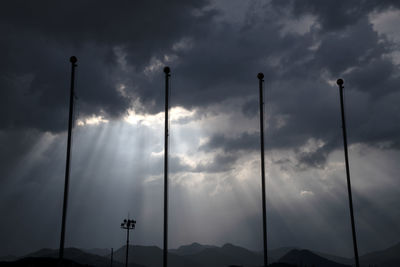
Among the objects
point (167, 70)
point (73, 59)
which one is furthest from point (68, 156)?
point (167, 70)

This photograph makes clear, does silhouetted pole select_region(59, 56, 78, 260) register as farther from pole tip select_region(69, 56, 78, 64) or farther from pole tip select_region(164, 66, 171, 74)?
pole tip select_region(164, 66, 171, 74)

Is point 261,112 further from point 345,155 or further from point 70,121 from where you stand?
point 70,121

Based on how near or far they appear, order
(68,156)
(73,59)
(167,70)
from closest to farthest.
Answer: (68,156)
(73,59)
(167,70)

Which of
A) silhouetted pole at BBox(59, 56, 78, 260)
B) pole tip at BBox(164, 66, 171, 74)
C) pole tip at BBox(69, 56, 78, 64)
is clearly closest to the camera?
silhouetted pole at BBox(59, 56, 78, 260)

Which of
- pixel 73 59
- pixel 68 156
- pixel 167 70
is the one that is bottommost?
pixel 68 156

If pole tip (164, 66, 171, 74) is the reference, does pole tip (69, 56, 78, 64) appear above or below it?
above

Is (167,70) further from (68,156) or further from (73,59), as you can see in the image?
(68,156)

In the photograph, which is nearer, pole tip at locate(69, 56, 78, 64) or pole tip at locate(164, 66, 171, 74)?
pole tip at locate(69, 56, 78, 64)

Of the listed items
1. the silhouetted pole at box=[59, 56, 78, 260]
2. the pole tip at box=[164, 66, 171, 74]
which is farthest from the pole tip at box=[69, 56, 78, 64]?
the pole tip at box=[164, 66, 171, 74]

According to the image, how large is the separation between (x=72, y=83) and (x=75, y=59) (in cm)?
175

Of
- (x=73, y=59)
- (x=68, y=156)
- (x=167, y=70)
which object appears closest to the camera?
(x=68, y=156)

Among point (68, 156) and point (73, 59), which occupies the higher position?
point (73, 59)

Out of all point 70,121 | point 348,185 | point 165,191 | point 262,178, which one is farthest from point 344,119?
point 70,121

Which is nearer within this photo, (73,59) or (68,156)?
(68,156)
